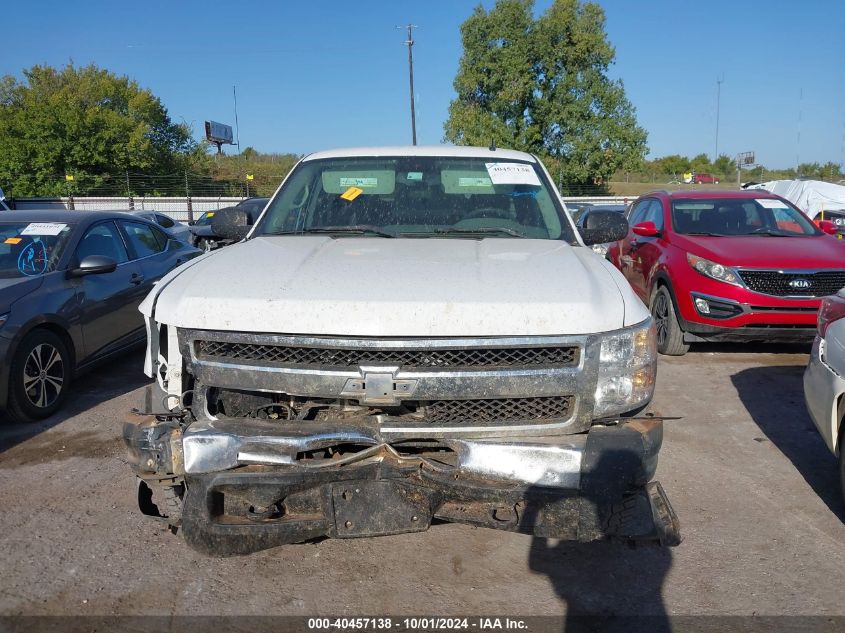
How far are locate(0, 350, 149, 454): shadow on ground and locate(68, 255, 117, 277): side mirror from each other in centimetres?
87

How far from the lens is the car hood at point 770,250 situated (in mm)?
6820

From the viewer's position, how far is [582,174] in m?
42.8

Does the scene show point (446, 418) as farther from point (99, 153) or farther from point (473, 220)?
point (99, 153)

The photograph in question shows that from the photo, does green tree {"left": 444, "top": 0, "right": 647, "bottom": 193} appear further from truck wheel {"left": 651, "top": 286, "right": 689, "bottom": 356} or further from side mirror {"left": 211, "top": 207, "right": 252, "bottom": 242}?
side mirror {"left": 211, "top": 207, "right": 252, "bottom": 242}

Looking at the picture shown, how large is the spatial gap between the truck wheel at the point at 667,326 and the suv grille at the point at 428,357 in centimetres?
488

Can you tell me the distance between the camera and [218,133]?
167 feet

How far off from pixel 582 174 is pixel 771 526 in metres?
41.0

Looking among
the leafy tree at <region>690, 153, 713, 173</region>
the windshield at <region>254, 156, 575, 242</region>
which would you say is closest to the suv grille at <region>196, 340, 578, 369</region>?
the windshield at <region>254, 156, 575, 242</region>

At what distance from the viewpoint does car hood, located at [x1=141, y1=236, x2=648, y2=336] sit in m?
2.76

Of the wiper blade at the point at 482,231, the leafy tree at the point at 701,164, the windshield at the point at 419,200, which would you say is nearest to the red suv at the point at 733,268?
the windshield at the point at 419,200

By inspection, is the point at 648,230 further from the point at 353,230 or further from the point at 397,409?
the point at 397,409

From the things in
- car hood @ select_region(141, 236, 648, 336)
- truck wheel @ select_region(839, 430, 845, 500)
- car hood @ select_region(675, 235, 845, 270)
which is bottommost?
truck wheel @ select_region(839, 430, 845, 500)

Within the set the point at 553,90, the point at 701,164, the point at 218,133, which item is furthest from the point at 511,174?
the point at 701,164

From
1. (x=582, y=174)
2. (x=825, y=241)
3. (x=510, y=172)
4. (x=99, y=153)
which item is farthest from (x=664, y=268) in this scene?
(x=99, y=153)
